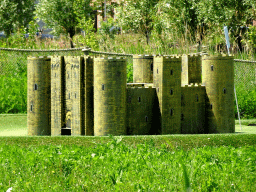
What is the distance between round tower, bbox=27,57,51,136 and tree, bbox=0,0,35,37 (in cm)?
2587

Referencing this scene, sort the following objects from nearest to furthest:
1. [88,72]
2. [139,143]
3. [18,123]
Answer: [139,143]
[88,72]
[18,123]

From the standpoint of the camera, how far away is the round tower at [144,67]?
7.68 metres

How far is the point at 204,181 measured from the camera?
4703 millimetres

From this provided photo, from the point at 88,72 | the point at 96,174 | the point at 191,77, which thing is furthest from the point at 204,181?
the point at 191,77

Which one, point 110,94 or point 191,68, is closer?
point 110,94

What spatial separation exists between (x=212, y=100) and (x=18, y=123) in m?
3.42

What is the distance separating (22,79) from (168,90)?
5.68 meters

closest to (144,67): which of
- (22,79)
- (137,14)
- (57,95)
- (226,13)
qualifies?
(57,95)

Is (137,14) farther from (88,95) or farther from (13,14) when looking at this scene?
(88,95)

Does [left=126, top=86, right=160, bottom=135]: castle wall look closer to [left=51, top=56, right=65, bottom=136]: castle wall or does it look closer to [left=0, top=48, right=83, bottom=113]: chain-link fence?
[left=51, top=56, right=65, bottom=136]: castle wall

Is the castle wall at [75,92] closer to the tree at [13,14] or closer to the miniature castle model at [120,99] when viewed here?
the miniature castle model at [120,99]

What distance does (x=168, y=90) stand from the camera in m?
6.86

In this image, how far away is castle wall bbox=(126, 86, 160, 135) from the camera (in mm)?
6859

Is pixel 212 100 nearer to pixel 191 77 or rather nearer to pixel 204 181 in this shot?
pixel 191 77
